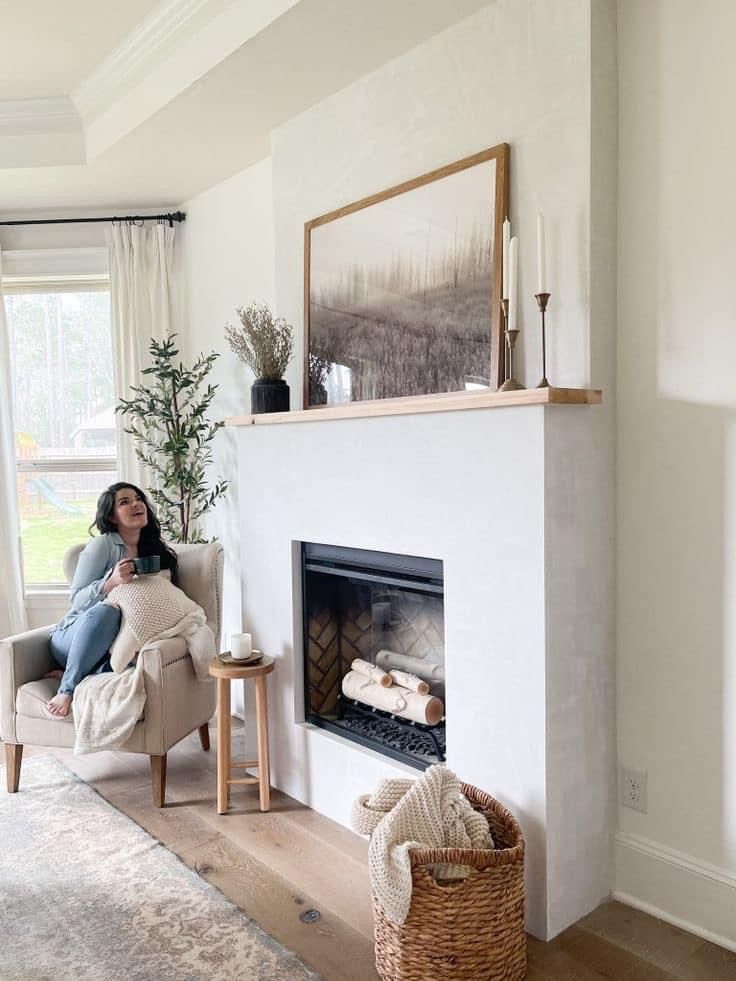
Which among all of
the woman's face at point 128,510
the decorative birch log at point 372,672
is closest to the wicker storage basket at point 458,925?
the decorative birch log at point 372,672

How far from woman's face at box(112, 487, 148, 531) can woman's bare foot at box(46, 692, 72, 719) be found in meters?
0.70

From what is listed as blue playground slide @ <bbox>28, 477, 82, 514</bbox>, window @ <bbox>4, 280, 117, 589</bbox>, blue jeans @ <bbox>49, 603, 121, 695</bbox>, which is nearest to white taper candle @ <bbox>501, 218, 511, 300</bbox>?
blue jeans @ <bbox>49, 603, 121, 695</bbox>

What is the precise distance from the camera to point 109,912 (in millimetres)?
2213

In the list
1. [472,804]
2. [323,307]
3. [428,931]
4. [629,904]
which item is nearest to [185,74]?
[323,307]

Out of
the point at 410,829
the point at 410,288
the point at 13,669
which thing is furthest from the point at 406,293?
the point at 13,669

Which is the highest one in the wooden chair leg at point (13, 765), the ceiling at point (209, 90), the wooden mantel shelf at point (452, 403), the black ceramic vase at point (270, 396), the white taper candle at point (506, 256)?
the ceiling at point (209, 90)

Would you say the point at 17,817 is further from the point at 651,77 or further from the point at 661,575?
the point at 651,77

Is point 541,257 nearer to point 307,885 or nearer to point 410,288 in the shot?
point 410,288

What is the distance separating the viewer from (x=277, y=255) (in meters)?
3.19

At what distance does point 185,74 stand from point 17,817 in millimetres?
2603

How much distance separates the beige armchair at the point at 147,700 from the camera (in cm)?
279

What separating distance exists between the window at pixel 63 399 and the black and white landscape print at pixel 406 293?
1.89 metres

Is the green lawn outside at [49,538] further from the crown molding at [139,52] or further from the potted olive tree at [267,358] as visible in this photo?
the crown molding at [139,52]

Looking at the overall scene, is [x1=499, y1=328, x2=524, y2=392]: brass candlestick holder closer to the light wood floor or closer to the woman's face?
the light wood floor
